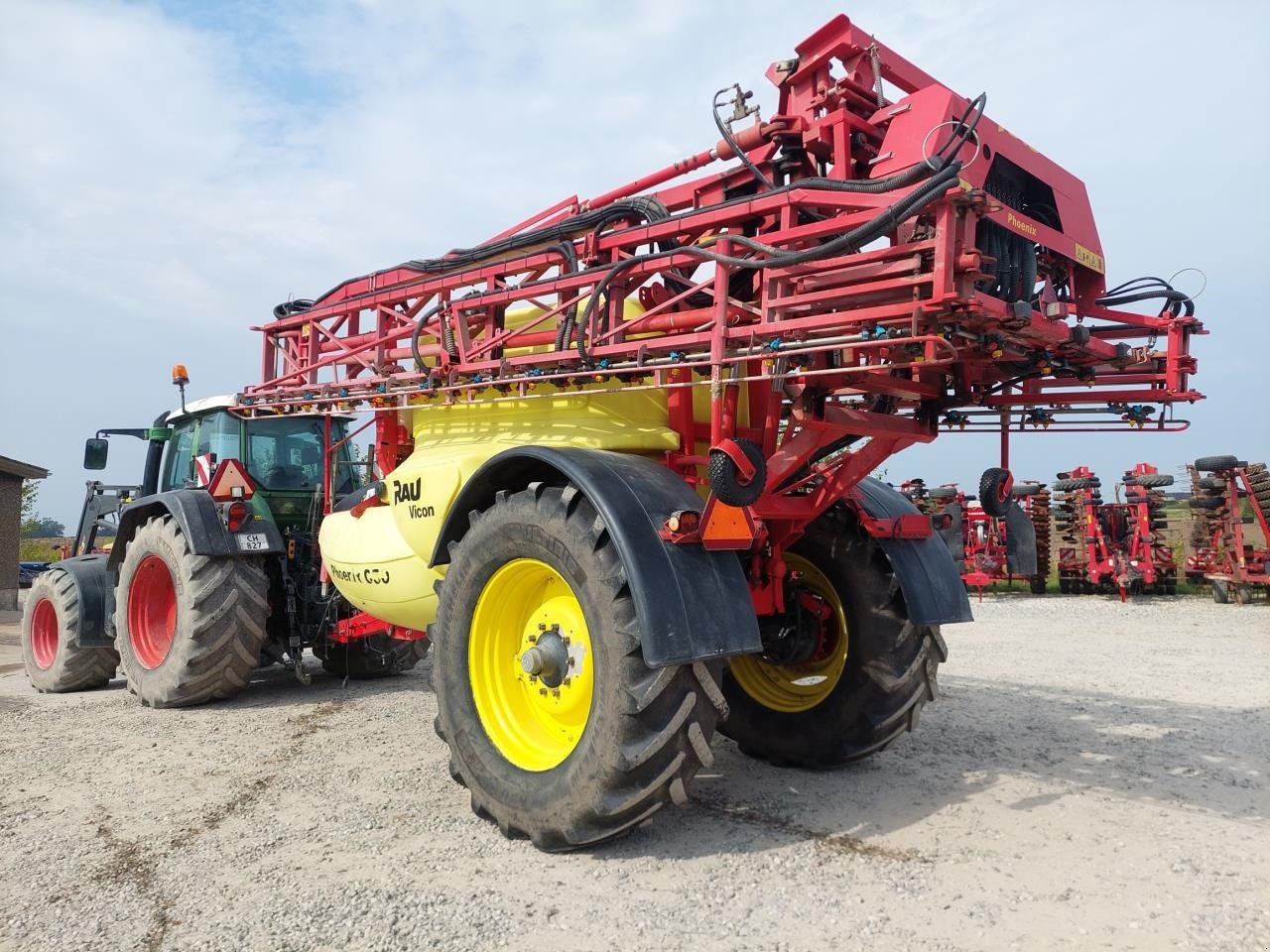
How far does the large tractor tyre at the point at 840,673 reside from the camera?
430 centimetres

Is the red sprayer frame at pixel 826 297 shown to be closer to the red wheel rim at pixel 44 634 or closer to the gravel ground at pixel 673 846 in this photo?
the gravel ground at pixel 673 846

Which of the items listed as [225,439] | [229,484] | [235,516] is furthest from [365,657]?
[225,439]

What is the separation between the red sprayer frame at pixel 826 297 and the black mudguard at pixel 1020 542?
410mm

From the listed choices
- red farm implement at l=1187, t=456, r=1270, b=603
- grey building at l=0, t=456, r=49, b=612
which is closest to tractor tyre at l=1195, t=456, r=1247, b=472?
red farm implement at l=1187, t=456, r=1270, b=603

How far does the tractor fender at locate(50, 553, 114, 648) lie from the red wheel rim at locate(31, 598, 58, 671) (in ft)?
2.18

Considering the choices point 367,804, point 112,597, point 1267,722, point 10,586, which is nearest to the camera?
point 367,804

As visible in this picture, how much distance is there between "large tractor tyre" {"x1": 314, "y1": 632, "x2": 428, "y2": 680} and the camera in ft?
23.3

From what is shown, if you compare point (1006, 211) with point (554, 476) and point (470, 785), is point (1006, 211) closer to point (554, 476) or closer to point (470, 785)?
point (554, 476)

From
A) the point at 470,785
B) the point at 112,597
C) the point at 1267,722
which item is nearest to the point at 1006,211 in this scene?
the point at 470,785

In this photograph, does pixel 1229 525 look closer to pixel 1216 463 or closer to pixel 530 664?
pixel 1216 463

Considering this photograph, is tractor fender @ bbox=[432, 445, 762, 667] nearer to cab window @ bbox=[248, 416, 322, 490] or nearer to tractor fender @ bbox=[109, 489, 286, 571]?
tractor fender @ bbox=[109, 489, 286, 571]

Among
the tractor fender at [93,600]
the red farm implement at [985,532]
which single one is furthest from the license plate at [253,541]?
the red farm implement at [985,532]

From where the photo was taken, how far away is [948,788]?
4.12 metres

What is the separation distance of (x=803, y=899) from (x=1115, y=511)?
13.7 metres
